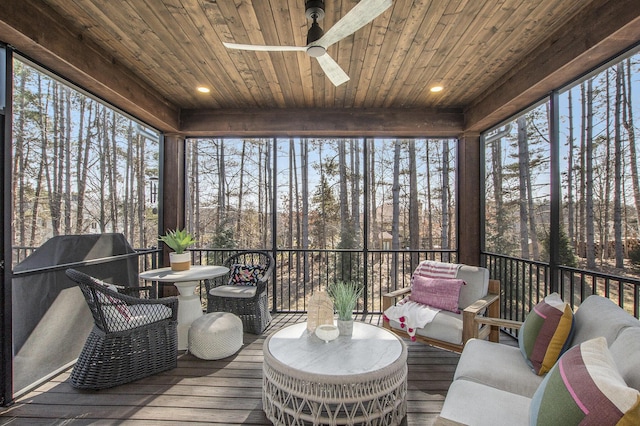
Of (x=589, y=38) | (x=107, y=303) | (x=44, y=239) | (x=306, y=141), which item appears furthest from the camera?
(x=306, y=141)

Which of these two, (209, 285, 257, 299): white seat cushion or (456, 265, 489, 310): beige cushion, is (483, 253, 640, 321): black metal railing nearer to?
(456, 265, 489, 310): beige cushion

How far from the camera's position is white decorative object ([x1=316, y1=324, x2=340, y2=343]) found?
2168 millimetres

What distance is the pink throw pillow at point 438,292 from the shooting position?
118 inches

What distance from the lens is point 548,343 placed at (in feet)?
5.67

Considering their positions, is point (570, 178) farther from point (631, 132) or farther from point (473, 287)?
point (473, 287)

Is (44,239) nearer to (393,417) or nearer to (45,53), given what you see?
(45,53)

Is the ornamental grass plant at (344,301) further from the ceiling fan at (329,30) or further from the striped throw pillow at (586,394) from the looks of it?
the ceiling fan at (329,30)

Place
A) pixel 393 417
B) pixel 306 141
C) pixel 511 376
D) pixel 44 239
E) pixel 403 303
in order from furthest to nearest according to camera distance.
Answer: pixel 306 141 → pixel 403 303 → pixel 44 239 → pixel 393 417 → pixel 511 376

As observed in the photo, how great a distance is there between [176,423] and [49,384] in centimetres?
128

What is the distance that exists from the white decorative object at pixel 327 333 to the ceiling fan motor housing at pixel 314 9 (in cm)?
213

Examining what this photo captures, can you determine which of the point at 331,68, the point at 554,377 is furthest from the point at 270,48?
the point at 554,377

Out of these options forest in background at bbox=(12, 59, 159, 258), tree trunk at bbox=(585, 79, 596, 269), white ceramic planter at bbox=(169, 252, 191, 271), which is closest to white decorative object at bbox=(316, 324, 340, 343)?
white ceramic planter at bbox=(169, 252, 191, 271)

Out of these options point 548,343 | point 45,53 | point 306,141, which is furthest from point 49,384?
point 306,141

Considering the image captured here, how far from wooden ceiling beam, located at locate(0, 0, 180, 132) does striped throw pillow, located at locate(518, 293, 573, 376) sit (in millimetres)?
3745
